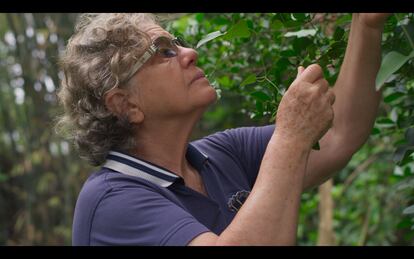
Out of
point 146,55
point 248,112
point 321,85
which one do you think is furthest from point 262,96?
point 248,112

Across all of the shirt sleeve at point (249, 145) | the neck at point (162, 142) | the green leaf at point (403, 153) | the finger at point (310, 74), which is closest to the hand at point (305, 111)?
the finger at point (310, 74)

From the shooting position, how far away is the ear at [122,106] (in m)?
1.78

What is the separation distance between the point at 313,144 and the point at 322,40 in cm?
43

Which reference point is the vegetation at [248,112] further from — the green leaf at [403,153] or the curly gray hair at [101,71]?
the curly gray hair at [101,71]

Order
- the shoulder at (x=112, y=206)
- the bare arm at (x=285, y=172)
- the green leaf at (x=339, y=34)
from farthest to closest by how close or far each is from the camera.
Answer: the green leaf at (x=339, y=34) → the shoulder at (x=112, y=206) → the bare arm at (x=285, y=172)

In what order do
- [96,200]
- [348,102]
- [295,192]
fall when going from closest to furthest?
[295,192]
[96,200]
[348,102]

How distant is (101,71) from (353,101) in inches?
26.3

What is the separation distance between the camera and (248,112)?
7.73ft

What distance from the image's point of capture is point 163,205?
4.86 feet

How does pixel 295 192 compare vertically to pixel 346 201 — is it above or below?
above

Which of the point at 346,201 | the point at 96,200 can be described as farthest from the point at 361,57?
the point at 346,201

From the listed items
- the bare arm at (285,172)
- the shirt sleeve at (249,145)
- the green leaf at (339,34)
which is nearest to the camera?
the bare arm at (285,172)

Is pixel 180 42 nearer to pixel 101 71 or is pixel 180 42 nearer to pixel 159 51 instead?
pixel 159 51
